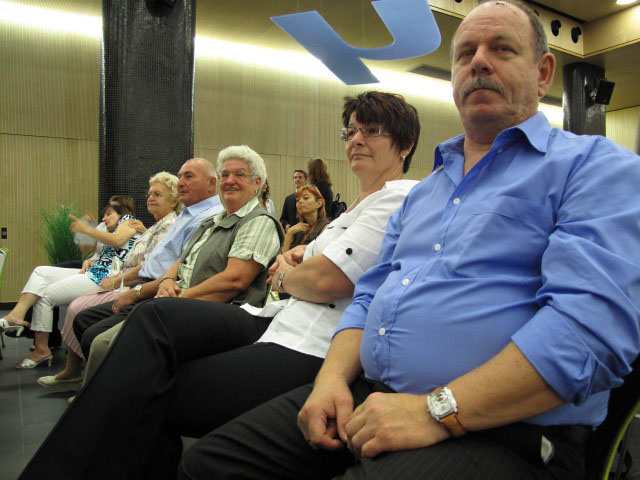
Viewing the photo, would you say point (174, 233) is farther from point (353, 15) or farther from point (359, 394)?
point (353, 15)

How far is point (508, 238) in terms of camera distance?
102cm

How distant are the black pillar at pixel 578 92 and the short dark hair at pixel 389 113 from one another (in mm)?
8102

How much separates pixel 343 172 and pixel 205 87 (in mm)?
2780

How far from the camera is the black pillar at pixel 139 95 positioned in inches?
177

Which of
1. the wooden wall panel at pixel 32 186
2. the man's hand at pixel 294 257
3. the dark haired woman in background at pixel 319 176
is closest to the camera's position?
the man's hand at pixel 294 257

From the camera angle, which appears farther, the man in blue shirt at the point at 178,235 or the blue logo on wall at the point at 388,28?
the blue logo on wall at the point at 388,28

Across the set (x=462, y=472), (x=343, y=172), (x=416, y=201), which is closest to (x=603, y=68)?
(x=343, y=172)

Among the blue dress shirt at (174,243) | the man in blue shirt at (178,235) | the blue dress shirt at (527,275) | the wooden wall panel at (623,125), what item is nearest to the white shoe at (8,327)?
the man in blue shirt at (178,235)

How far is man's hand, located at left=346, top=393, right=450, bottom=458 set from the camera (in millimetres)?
881

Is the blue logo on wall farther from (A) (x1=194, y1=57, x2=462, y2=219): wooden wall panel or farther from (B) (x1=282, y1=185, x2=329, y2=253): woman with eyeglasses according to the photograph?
(A) (x1=194, y1=57, x2=462, y2=219): wooden wall panel

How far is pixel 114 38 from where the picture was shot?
14.7 ft

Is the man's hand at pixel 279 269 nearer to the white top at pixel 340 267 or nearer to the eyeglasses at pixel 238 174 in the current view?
the white top at pixel 340 267

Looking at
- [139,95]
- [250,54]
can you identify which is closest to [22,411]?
[139,95]

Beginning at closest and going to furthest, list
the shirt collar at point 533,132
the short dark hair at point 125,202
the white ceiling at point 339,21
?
1. the shirt collar at point 533,132
2. the short dark hair at point 125,202
3. the white ceiling at point 339,21
